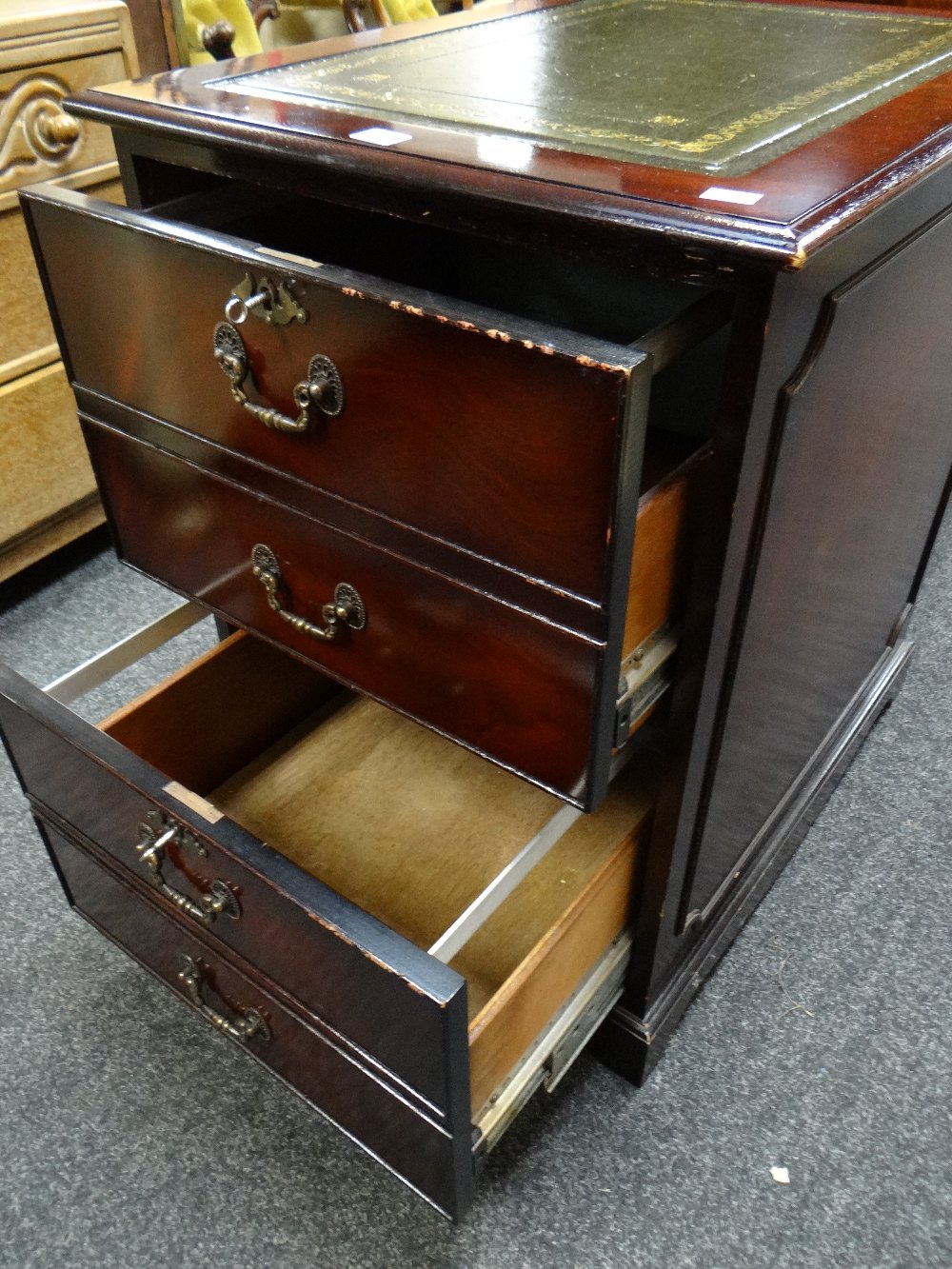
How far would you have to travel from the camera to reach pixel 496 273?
77 centimetres

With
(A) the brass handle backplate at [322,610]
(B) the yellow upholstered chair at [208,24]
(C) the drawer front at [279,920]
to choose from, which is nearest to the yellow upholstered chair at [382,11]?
(B) the yellow upholstered chair at [208,24]

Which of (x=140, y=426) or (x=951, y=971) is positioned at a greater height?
(x=140, y=426)

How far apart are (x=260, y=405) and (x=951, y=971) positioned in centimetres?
71

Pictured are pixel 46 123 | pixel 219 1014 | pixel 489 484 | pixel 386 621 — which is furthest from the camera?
pixel 46 123

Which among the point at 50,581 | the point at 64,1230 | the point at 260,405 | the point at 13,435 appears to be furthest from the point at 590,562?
the point at 50,581

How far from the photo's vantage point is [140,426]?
0.65 metres

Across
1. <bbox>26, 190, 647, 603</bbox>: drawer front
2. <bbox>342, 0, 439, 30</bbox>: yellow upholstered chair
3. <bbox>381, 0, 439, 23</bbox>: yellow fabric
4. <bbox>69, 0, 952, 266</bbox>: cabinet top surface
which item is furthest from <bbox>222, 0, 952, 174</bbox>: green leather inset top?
<bbox>381, 0, 439, 23</bbox>: yellow fabric

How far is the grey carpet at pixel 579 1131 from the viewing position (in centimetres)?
69

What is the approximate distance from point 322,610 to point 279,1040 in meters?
0.27

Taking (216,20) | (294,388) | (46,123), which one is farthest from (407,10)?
(294,388)

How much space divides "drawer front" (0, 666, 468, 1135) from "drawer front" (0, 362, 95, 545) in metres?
0.51

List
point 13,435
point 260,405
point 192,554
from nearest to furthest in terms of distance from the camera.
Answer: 1. point 260,405
2. point 192,554
3. point 13,435

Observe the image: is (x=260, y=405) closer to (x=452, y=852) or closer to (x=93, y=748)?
(x=93, y=748)

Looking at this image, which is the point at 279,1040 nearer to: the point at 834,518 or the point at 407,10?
the point at 834,518
